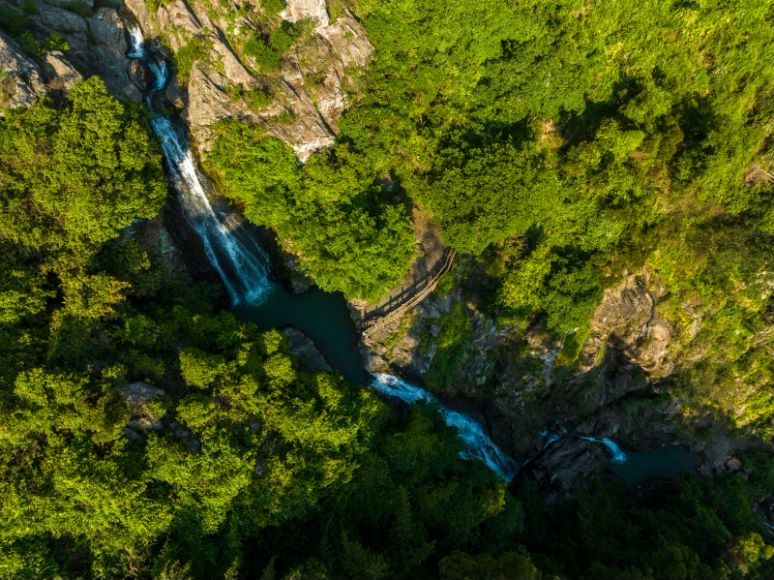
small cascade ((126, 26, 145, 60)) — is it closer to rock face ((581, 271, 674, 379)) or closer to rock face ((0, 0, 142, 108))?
rock face ((0, 0, 142, 108))

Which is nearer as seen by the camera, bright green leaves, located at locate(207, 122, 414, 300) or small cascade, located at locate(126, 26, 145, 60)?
bright green leaves, located at locate(207, 122, 414, 300)

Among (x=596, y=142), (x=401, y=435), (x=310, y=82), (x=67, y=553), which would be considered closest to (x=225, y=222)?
(x=310, y=82)

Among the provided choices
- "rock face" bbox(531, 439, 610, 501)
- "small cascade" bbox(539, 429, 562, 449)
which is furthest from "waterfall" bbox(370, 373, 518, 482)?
"small cascade" bbox(539, 429, 562, 449)

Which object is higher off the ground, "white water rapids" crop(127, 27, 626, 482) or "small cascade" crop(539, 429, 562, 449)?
"white water rapids" crop(127, 27, 626, 482)

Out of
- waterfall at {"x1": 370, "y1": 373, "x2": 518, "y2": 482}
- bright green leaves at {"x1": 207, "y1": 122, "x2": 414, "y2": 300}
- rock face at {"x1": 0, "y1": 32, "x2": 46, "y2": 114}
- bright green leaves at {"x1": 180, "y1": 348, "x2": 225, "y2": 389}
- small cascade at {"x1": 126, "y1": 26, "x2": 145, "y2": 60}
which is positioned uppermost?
small cascade at {"x1": 126, "y1": 26, "x2": 145, "y2": 60}

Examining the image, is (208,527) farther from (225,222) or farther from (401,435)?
(225,222)

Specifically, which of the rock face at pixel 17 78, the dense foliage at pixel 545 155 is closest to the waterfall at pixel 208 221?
the dense foliage at pixel 545 155
